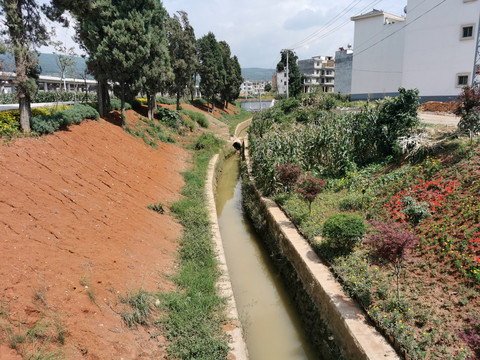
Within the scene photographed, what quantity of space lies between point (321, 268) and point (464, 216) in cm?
306

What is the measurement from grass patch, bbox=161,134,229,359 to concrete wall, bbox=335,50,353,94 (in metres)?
38.5

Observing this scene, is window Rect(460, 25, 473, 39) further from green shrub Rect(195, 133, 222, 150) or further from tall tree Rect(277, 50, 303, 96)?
tall tree Rect(277, 50, 303, 96)

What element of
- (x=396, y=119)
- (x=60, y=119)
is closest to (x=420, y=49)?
(x=396, y=119)

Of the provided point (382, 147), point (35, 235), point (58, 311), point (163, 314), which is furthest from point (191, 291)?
point (382, 147)

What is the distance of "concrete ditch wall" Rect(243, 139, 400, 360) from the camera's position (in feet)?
15.5

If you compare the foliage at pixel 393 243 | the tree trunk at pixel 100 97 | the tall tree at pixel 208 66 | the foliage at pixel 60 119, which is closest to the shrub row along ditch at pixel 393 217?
the foliage at pixel 393 243

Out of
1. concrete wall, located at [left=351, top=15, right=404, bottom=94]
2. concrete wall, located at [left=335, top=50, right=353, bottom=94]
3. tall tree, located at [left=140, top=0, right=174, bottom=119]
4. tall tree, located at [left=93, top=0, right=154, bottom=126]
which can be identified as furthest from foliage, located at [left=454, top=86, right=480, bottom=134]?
concrete wall, located at [left=335, top=50, right=353, bottom=94]

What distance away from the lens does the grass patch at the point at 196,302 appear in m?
4.85

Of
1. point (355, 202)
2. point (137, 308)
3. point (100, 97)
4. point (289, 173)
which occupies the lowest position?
point (137, 308)

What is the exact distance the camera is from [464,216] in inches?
258

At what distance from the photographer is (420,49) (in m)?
27.8

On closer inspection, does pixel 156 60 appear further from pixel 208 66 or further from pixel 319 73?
pixel 319 73

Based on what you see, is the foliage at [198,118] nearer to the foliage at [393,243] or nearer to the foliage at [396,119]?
the foliage at [396,119]

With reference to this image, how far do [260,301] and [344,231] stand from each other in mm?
2708
